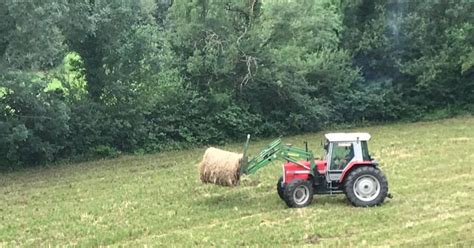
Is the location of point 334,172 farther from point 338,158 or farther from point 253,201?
point 253,201

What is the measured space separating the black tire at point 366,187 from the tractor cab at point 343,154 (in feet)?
0.72

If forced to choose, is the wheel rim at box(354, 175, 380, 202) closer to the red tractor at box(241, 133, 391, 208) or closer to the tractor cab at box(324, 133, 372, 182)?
the red tractor at box(241, 133, 391, 208)

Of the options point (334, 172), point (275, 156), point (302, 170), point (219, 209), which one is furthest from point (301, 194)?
point (219, 209)

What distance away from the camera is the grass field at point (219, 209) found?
10.3 meters

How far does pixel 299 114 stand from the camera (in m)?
23.2

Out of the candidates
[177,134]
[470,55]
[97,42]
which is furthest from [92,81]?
[470,55]

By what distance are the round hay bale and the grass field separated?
1.74 ft

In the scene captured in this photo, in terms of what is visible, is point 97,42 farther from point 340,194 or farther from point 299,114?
point 340,194

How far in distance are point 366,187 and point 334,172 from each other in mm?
600

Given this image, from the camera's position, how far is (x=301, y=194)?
1216 centimetres

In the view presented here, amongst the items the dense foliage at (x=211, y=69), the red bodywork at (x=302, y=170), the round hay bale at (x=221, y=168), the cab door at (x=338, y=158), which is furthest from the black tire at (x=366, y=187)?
the dense foliage at (x=211, y=69)

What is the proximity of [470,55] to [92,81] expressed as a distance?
42.4 ft

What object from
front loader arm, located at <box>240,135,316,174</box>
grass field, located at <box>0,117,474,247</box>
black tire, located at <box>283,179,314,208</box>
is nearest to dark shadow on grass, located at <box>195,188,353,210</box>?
grass field, located at <box>0,117,474,247</box>

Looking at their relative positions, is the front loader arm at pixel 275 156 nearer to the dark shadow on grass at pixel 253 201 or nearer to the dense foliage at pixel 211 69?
the dark shadow on grass at pixel 253 201
